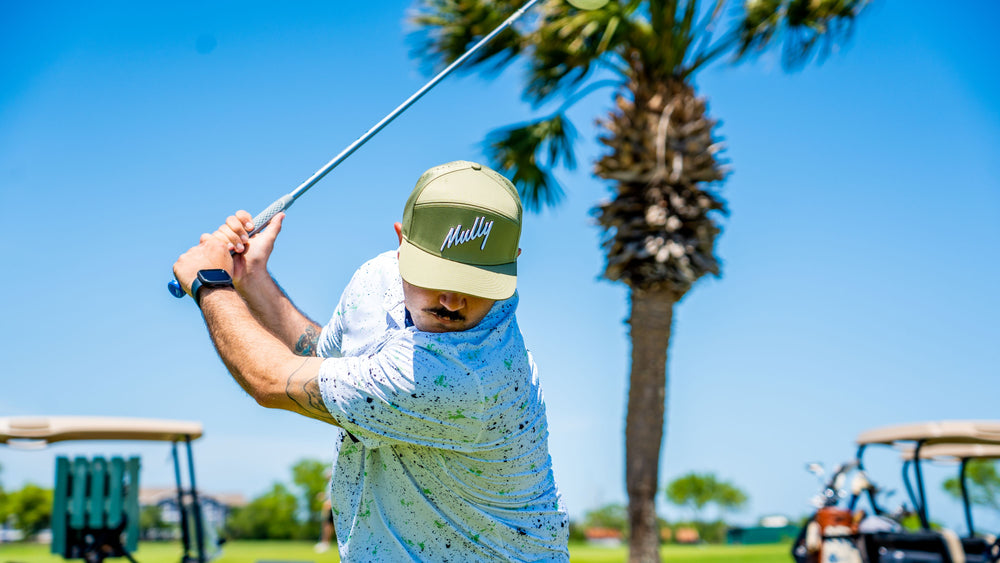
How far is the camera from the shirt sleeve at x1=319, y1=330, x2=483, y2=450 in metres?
1.73

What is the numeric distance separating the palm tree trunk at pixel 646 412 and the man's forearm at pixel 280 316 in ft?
23.3

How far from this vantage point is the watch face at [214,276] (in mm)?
2012

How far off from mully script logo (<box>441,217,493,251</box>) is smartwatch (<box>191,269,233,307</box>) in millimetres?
597

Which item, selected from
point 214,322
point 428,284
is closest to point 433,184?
point 428,284

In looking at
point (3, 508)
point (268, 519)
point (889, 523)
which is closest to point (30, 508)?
point (3, 508)

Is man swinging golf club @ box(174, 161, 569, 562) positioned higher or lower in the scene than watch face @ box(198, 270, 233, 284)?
lower

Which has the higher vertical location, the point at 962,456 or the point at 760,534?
the point at 962,456

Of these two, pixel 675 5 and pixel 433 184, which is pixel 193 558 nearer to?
pixel 433 184

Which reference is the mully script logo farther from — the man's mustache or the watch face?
the watch face

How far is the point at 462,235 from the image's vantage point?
1.80 meters

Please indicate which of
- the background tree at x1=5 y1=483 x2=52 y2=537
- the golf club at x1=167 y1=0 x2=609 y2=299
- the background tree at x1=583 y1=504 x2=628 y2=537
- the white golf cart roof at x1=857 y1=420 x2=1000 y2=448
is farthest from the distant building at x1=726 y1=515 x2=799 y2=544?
the golf club at x1=167 y1=0 x2=609 y2=299

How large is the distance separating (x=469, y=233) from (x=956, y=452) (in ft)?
26.4

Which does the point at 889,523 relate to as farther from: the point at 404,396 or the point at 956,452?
the point at 404,396

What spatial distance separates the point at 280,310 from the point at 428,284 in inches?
33.2
